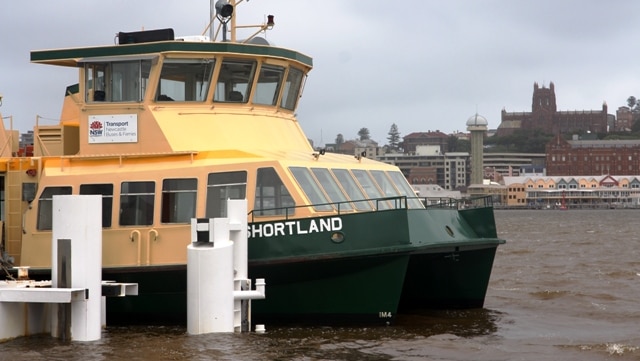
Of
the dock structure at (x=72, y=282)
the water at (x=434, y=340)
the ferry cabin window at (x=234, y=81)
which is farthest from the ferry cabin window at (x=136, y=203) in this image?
the ferry cabin window at (x=234, y=81)

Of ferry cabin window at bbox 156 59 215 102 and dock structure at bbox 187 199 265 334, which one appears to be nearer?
dock structure at bbox 187 199 265 334

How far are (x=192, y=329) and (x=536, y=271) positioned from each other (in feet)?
52.3

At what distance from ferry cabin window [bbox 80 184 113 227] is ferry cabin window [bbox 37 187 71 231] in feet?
0.97

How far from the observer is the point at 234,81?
59.7 ft

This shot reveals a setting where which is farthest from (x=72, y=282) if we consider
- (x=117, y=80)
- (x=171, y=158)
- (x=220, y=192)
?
(x=117, y=80)

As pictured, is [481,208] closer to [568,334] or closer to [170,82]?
[568,334]

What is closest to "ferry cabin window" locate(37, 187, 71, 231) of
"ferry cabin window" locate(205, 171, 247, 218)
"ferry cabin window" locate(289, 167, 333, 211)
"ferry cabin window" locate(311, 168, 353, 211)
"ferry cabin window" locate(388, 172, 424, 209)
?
"ferry cabin window" locate(205, 171, 247, 218)

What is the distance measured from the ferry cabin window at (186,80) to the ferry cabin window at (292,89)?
1.58 m

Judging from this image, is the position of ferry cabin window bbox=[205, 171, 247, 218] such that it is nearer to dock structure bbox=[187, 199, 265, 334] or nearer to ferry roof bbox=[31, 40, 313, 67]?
dock structure bbox=[187, 199, 265, 334]

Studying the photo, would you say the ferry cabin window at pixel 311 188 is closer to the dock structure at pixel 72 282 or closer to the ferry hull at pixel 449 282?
the ferry hull at pixel 449 282

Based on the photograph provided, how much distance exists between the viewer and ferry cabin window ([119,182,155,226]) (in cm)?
1716

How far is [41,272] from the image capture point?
1722cm

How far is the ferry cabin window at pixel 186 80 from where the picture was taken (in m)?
17.8

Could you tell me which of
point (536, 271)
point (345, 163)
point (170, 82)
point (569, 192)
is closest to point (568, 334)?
point (345, 163)
